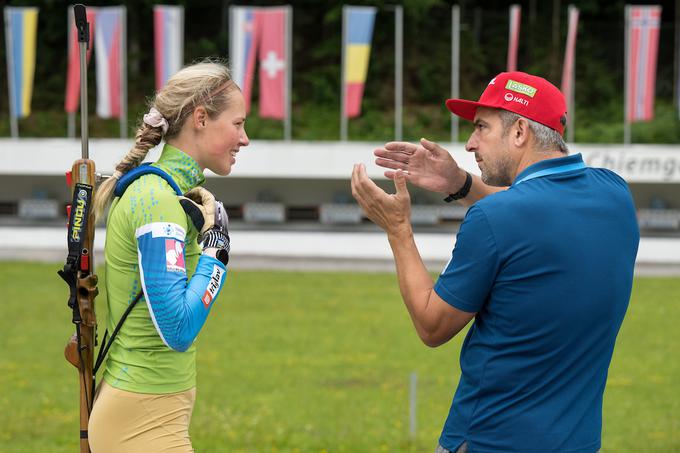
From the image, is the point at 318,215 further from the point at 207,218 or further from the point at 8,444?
the point at 207,218

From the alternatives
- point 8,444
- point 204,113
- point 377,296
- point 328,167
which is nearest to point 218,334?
point 377,296

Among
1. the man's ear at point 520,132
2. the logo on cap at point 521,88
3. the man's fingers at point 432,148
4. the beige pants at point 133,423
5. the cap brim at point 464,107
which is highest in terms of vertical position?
the logo on cap at point 521,88

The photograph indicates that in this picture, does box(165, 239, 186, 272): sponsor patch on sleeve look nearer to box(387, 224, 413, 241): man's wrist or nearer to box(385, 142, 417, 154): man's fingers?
box(387, 224, 413, 241): man's wrist

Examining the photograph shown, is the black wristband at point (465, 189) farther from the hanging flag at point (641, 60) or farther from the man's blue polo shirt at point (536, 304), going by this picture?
the hanging flag at point (641, 60)

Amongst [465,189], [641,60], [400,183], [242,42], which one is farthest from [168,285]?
[641,60]

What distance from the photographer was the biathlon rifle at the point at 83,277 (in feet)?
10.3

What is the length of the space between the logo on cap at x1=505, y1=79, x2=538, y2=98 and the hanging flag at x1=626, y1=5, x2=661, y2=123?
26903 millimetres

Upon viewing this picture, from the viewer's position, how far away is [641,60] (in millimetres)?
28688

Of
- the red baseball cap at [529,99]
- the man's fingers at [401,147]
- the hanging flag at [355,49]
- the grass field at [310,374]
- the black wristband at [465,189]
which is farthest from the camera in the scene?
the hanging flag at [355,49]

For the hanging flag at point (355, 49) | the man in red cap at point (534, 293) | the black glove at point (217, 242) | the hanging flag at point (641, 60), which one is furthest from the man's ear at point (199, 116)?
the hanging flag at point (641, 60)

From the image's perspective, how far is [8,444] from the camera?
7848 mm

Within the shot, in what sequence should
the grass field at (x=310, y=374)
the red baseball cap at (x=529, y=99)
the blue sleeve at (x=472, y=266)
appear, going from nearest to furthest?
the blue sleeve at (x=472, y=266) < the red baseball cap at (x=529, y=99) < the grass field at (x=310, y=374)

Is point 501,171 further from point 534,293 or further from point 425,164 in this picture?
point 425,164

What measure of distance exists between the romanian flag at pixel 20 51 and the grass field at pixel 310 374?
9.85m
